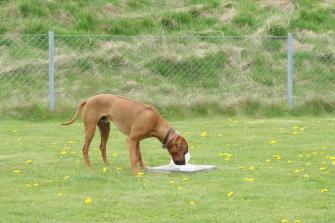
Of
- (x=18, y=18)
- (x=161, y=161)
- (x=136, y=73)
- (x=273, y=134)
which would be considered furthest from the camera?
(x=18, y=18)

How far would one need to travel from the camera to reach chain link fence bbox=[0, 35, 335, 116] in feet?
52.9

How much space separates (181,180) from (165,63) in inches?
333

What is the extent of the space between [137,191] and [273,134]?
528cm

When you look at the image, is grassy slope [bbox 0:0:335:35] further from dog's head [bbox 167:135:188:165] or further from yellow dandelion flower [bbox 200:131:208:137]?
dog's head [bbox 167:135:188:165]

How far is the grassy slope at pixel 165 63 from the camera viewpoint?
52.8ft

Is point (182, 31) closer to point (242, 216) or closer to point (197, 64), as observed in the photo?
point (197, 64)

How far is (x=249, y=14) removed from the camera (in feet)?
68.9

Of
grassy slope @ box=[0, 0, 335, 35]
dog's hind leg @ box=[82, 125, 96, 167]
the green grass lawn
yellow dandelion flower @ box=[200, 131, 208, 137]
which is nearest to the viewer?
the green grass lawn

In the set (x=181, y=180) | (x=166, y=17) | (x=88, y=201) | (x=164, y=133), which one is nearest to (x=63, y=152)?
(x=164, y=133)

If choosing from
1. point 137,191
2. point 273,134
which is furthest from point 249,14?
point 137,191

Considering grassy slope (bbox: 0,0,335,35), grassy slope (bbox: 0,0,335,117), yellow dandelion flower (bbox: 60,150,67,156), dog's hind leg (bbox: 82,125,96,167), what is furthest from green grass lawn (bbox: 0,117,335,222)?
grassy slope (bbox: 0,0,335,35)

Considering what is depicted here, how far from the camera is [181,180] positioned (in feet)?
29.8

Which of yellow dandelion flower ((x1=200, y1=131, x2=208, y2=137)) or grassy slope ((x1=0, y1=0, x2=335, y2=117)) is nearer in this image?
yellow dandelion flower ((x1=200, y1=131, x2=208, y2=137))

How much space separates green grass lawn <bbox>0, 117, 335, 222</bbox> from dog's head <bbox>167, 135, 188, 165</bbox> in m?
0.28
